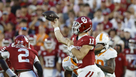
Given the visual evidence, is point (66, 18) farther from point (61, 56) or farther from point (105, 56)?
point (105, 56)

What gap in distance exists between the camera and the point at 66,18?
10328 mm

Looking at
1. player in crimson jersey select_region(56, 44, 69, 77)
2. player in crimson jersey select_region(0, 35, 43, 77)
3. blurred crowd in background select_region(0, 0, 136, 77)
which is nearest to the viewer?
player in crimson jersey select_region(0, 35, 43, 77)

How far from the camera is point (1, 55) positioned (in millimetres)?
4965

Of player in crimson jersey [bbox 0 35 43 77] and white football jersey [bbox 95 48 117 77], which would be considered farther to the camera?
white football jersey [bbox 95 48 117 77]

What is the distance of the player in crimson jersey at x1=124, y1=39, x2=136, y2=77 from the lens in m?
8.76

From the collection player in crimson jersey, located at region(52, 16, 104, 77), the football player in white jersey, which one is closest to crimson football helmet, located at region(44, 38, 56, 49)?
the football player in white jersey

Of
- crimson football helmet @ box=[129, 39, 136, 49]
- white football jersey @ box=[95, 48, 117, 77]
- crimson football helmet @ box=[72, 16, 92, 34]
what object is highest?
crimson football helmet @ box=[72, 16, 92, 34]

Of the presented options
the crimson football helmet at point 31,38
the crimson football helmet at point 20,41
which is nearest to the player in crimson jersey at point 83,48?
the crimson football helmet at point 20,41

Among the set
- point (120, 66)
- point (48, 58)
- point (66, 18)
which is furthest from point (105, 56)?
point (66, 18)

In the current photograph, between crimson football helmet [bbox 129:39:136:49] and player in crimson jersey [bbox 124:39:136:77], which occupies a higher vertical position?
crimson football helmet [bbox 129:39:136:49]

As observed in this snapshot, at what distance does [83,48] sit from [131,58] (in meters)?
5.41

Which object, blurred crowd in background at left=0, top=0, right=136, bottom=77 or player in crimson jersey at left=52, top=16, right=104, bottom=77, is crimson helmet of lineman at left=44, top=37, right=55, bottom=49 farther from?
player in crimson jersey at left=52, top=16, right=104, bottom=77

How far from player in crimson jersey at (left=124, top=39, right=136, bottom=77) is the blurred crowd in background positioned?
103mm

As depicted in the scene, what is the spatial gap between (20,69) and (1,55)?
50 centimetres
